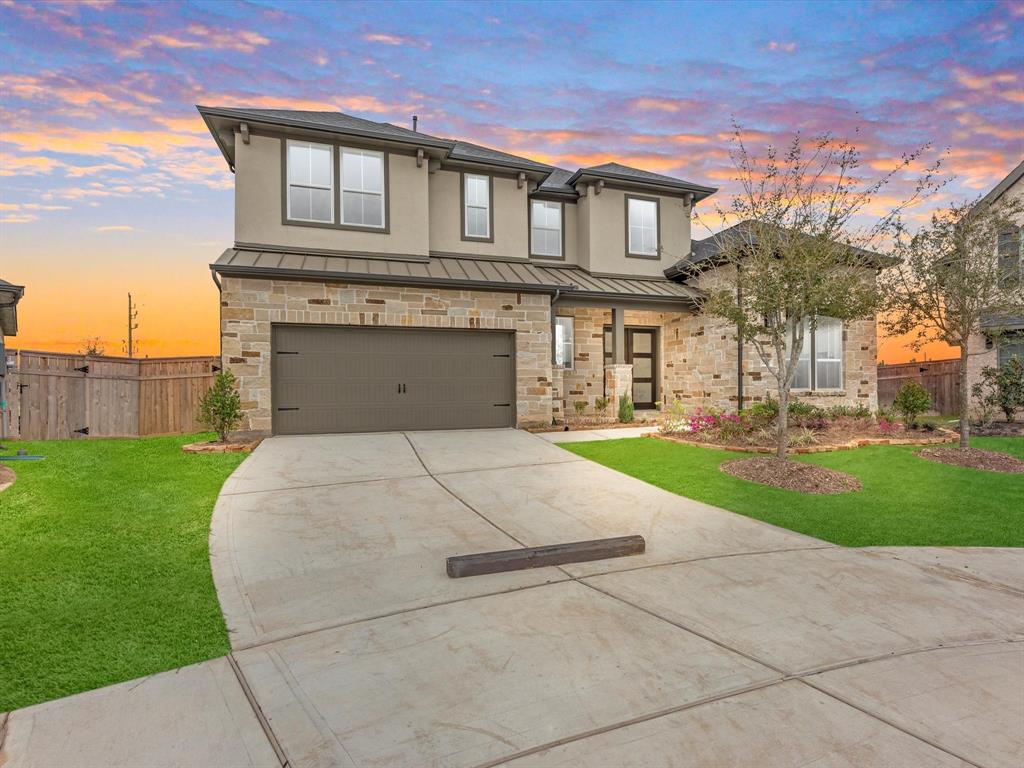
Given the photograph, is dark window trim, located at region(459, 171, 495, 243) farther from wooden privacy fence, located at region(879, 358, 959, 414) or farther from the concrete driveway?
wooden privacy fence, located at region(879, 358, 959, 414)

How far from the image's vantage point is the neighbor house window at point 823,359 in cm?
1362

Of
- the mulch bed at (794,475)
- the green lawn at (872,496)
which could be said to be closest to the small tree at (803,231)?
the mulch bed at (794,475)

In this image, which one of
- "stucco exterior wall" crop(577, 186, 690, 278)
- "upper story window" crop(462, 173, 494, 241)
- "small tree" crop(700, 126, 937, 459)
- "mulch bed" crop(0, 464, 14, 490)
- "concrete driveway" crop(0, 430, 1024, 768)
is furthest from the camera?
"stucco exterior wall" crop(577, 186, 690, 278)

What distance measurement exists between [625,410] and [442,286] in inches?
220

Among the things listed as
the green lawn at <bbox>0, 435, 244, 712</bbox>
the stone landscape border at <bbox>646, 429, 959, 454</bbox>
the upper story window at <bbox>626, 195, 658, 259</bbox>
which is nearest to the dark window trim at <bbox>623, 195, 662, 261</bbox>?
the upper story window at <bbox>626, 195, 658, 259</bbox>

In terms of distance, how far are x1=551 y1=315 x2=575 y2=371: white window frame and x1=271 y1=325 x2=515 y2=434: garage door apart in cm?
304

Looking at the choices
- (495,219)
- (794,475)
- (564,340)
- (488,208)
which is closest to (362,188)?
(488,208)

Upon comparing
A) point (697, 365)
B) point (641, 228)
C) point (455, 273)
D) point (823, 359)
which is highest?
point (641, 228)

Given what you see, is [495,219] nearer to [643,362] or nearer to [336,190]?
[336,190]

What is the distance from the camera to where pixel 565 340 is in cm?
1495

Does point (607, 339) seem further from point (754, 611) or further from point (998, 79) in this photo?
point (754, 611)

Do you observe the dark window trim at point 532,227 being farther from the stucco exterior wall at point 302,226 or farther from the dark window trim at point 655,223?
the stucco exterior wall at point 302,226

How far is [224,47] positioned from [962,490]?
14.6 meters

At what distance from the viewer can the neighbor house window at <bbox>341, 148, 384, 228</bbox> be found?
38.5 feet
